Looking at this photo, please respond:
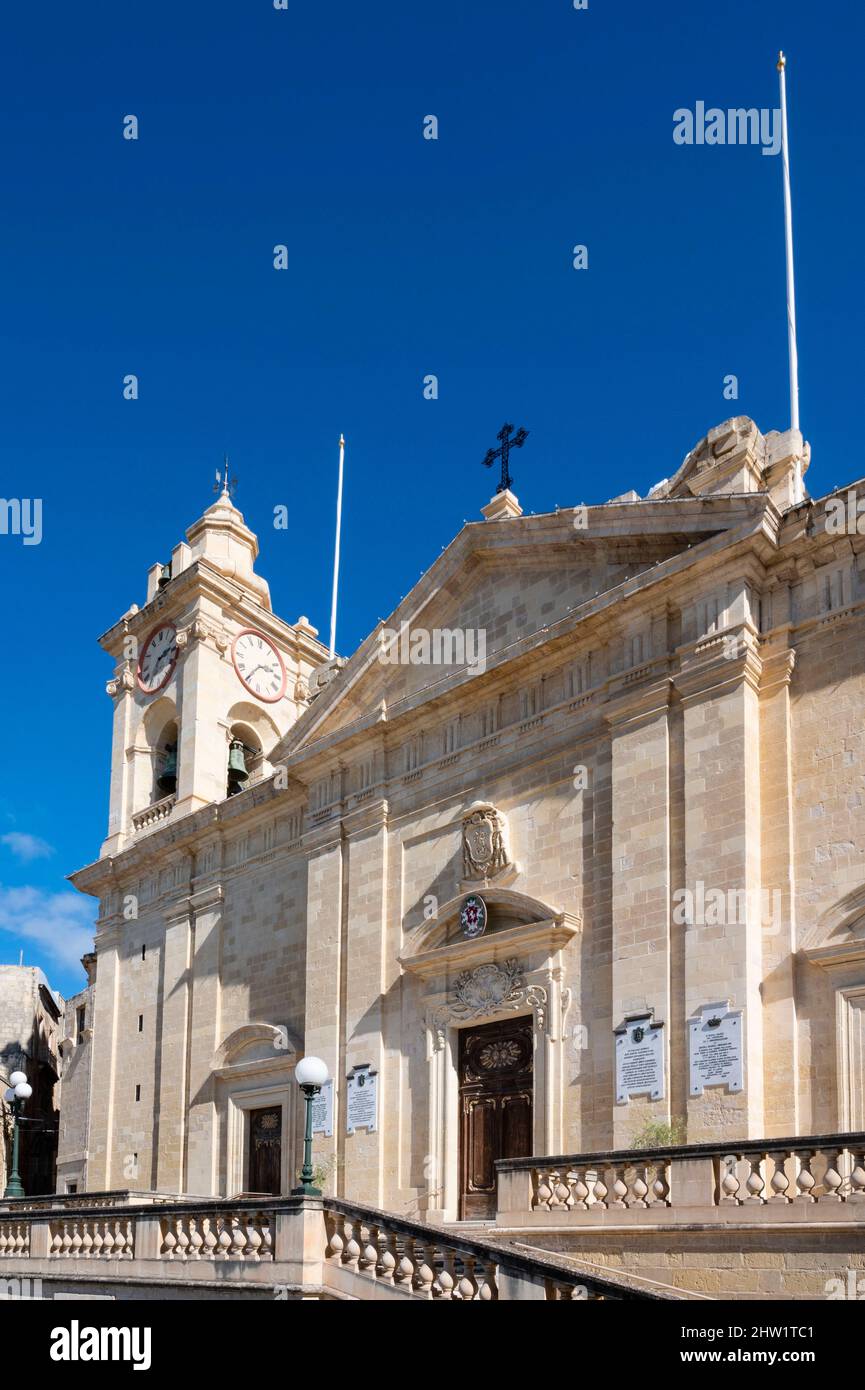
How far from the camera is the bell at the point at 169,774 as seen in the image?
31.1m

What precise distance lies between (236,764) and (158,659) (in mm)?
2862

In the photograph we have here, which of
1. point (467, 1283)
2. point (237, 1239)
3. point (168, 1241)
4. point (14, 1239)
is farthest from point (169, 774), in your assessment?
point (467, 1283)

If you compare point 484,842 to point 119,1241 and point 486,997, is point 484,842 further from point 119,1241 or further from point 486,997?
point 119,1241

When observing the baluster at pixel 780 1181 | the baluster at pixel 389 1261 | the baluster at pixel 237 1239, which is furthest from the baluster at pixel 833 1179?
the baluster at pixel 237 1239

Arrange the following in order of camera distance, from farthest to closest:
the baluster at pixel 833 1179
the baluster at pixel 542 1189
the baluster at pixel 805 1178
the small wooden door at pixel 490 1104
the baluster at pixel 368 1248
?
the small wooden door at pixel 490 1104 < the baluster at pixel 542 1189 < the baluster at pixel 368 1248 < the baluster at pixel 805 1178 < the baluster at pixel 833 1179

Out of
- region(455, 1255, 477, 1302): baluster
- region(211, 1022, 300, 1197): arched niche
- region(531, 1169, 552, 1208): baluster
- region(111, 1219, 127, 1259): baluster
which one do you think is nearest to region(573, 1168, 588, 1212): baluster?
region(531, 1169, 552, 1208): baluster

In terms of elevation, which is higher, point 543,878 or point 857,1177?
point 543,878

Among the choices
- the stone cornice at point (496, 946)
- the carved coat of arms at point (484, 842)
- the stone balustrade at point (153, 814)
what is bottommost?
the stone cornice at point (496, 946)

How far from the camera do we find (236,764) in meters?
30.7

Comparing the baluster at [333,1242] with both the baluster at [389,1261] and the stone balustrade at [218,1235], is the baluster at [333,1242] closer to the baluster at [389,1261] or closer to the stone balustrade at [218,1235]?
the baluster at [389,1261]

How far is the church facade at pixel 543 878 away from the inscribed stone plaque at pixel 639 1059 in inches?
1.5

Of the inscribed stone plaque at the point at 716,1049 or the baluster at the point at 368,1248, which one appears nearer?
the baluster at the point at 368,1248
